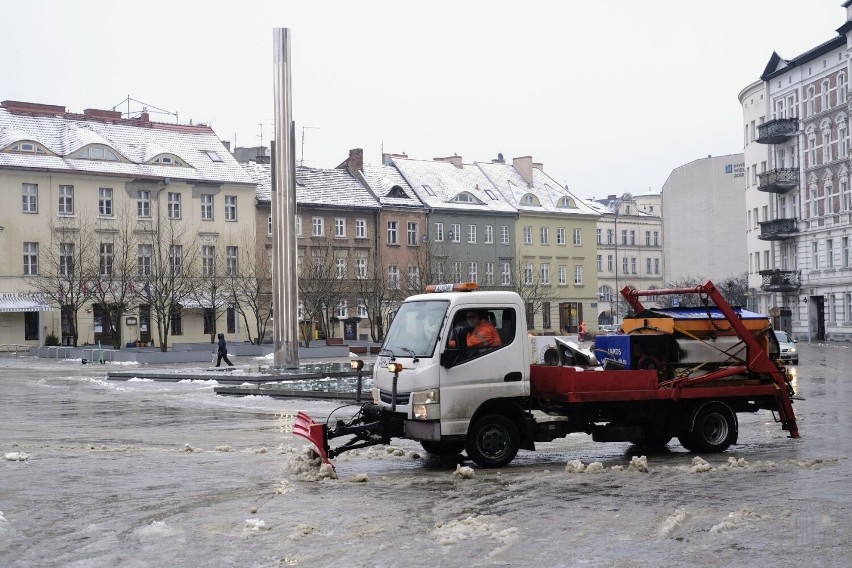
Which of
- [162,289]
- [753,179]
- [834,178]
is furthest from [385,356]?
[753,179]

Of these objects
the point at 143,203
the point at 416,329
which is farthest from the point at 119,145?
the point at 416,329

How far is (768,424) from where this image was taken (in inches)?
770

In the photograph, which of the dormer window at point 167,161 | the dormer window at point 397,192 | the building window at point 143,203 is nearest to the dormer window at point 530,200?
the dormer window at point 397,192

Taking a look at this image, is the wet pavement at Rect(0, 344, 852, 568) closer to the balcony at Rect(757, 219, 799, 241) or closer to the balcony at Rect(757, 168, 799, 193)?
the balcony at Rect(757, 219, 799, 241)

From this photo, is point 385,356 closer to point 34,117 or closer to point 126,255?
point 126,255

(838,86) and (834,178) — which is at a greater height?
(838,86)

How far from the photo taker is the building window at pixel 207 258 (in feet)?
232

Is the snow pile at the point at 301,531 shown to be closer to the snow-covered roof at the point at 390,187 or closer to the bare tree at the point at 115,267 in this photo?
the bare tree at the point at 115,267

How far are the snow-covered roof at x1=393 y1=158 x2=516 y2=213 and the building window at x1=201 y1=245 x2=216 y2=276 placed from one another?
16823 mm

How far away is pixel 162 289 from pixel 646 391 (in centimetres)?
4472

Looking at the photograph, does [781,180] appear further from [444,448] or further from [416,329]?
[416,329]

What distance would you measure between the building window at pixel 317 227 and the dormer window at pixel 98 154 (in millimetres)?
13658

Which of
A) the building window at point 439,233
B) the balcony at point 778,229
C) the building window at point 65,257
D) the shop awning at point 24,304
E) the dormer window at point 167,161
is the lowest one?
the shop awning at point 24,304

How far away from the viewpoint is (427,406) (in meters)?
13.6
